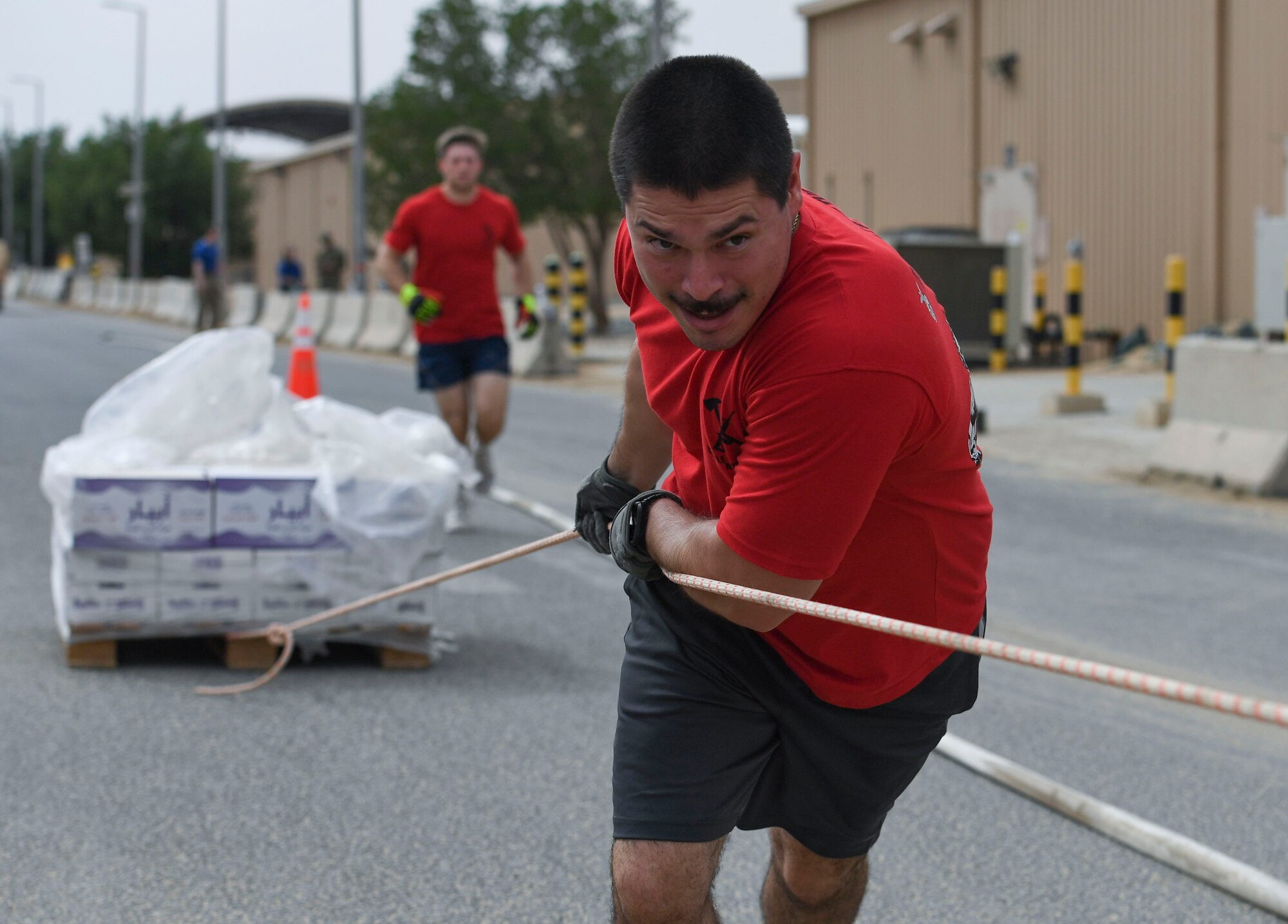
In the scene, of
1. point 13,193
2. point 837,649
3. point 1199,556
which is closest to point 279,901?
point 837,649

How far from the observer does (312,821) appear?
12.5ft

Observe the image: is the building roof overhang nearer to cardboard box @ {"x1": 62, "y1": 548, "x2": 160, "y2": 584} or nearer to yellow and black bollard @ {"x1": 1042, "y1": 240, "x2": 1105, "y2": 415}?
yellow and black bollard @ {"x1": 1042, "y1": 240, "x2": 1105, "y2": 415}

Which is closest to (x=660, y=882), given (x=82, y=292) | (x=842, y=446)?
(x=842, y=446)

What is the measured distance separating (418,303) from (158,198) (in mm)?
59885

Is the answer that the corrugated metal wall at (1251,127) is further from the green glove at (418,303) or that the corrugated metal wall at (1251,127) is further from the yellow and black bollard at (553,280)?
the green glove at (418,303)

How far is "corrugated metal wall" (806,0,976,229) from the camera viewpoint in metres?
24.8

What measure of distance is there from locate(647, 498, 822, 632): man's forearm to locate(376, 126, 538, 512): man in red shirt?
5.71 meters

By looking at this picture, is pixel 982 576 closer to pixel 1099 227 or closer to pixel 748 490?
pixel 748 490

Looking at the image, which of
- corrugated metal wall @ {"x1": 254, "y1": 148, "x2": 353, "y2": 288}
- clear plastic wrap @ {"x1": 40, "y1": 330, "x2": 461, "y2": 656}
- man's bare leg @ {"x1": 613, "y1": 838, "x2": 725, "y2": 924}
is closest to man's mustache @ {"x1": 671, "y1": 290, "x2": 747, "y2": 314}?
man's bare leg @ {"x1": 613, "y1": 838, "x2": 725, "y2": 924}

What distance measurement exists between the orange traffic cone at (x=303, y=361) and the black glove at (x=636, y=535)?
16.9 feet

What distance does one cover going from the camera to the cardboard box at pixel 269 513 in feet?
16.6

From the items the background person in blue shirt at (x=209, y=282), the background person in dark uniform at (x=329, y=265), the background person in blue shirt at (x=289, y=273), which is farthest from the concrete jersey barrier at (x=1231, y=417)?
the background person in blue shirt at (x=289, y=273)

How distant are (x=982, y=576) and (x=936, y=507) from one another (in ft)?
0.66

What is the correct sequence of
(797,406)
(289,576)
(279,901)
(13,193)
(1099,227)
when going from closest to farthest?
1. (797,406)
2. (279,901)
3. (289,576)
4. (1099,227)
5. (13,193)
